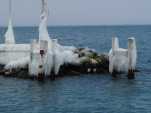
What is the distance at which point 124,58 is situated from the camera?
5134 centimetres

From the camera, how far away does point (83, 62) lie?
5344 centimetres

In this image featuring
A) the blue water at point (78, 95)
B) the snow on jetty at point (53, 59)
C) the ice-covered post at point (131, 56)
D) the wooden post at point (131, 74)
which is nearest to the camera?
the blue water at point (78, 95)

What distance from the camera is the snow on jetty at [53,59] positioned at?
160ft

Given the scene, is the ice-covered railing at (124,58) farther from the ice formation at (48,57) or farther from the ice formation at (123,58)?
the ice formation at (48,57)

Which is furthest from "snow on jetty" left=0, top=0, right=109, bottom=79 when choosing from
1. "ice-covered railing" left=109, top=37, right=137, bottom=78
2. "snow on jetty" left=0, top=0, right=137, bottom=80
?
"ice-covered railing" left=109, top=37, right=137, bottom=78

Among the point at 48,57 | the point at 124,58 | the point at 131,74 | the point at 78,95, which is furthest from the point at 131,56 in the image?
the point at 78,95

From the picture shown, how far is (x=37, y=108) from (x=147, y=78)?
16659 millimetres

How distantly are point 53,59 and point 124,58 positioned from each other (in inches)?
243

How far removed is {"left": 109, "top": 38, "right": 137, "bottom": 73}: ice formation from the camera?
50.7 meters

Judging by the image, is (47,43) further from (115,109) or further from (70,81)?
(115,109)
